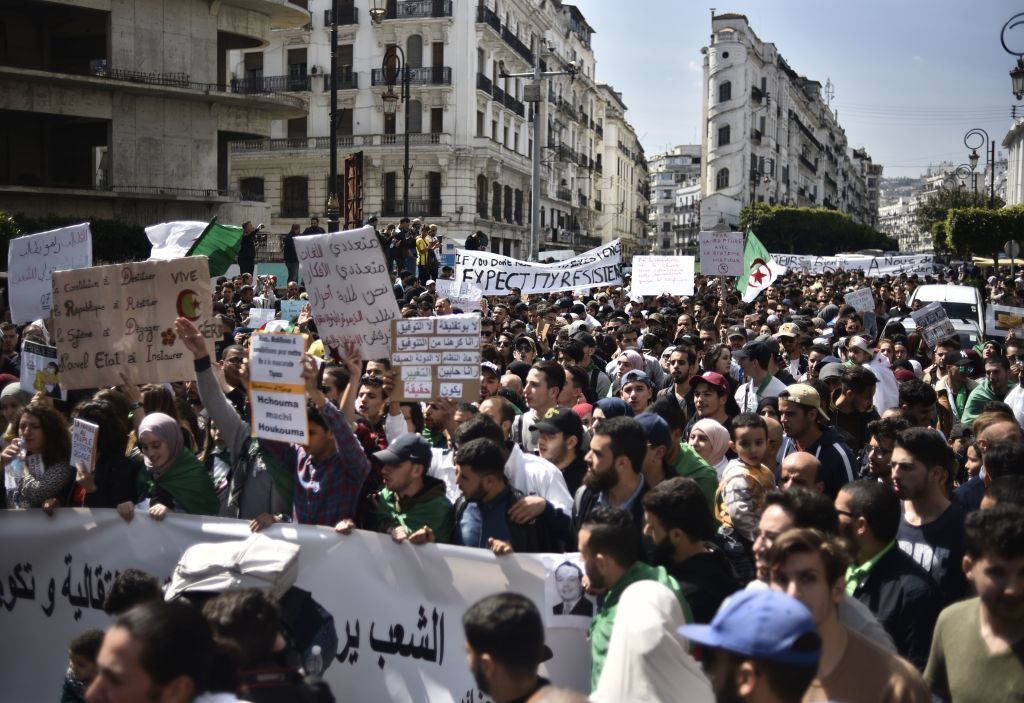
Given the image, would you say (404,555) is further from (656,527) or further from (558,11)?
(558,11)

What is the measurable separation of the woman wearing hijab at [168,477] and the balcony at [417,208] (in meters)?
46.2

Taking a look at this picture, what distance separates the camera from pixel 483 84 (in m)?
52.2

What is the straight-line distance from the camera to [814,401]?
6.26 m

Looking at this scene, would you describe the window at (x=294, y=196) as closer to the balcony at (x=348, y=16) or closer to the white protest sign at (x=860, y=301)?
the balcony at (x=348, y=16)

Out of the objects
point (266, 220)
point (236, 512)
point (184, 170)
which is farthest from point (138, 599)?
point (266, 220)

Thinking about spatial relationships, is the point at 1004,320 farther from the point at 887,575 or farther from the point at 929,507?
the point at 887,575

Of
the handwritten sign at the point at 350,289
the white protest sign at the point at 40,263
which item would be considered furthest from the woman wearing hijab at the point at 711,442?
the white protest sign at the point at 40,263

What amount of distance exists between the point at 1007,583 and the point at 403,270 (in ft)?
54.6

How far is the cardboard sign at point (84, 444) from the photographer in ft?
18.2

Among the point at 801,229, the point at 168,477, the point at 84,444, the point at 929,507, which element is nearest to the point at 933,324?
the point at 929,507

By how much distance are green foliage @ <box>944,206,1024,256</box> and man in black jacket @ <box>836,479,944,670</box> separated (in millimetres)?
41925

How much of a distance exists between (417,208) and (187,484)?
46.4m

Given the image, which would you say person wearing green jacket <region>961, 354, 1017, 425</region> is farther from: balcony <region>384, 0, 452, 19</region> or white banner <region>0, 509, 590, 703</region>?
balcony <region>384, 0, 452, 19</region>

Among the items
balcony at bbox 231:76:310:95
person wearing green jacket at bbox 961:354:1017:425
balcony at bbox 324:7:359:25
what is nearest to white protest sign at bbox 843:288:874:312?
person wearing green jacket at bbox 961:354:1017:425
